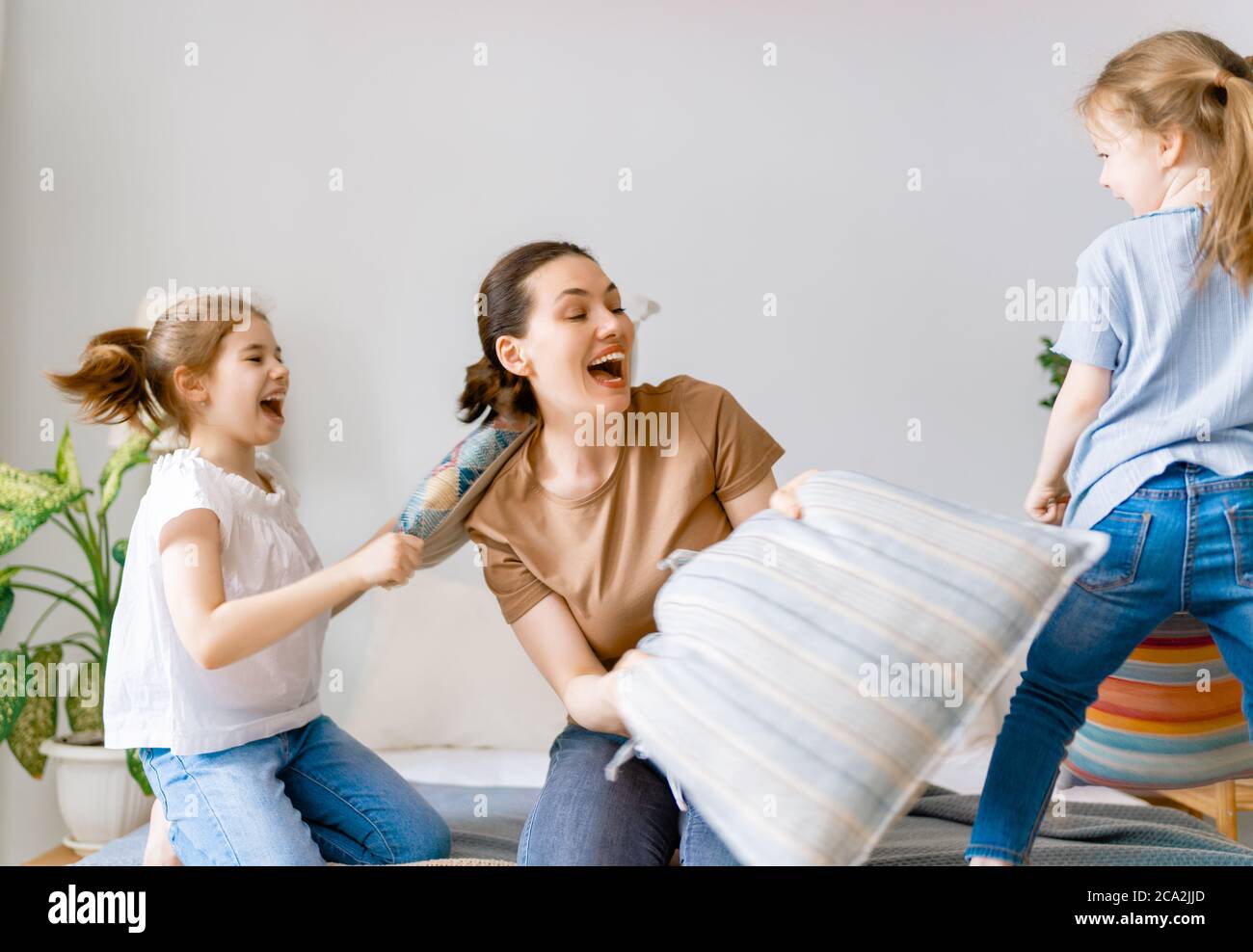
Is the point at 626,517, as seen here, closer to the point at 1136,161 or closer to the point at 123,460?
the point at 1136,161

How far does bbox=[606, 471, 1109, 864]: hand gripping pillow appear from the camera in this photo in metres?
1.04

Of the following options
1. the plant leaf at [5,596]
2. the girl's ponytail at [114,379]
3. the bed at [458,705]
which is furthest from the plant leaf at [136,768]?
the girl's ponytail at [114,379]

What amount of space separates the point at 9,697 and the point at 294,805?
0.99 meters

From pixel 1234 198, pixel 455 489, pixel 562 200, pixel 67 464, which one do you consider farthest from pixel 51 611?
pixel 1234 198

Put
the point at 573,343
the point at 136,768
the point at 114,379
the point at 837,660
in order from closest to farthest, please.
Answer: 1. the point at 837,660
2. the point at 573,343
3. the point at 114,379
4. the point at 136,768

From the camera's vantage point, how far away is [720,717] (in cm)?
109

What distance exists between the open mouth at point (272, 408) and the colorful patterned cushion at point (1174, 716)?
1.21m

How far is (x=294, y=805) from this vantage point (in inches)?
60.9

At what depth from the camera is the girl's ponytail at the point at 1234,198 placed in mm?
1266

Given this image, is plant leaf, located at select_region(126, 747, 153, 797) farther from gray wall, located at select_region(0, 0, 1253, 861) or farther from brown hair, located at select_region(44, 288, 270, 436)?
brown hair, located at select_region(44, 288, 270, 436)

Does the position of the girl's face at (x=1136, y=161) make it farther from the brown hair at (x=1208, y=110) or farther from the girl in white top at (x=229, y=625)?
the girl in white top at (x=229, y=625)

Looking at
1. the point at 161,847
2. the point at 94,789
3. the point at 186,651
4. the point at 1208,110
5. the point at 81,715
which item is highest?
the point at 1208,110
